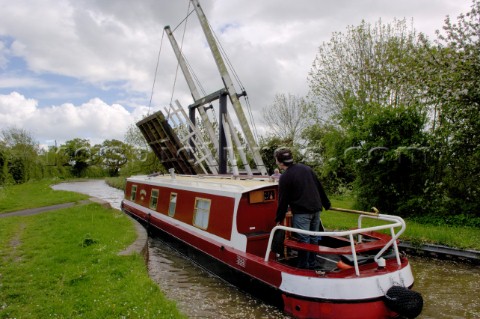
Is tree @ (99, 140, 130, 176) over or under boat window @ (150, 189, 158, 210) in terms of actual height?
over

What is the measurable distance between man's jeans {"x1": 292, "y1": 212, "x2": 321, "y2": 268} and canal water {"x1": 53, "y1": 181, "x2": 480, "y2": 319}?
2.87 feet

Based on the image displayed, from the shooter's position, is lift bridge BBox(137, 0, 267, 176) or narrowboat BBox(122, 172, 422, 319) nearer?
narrowboat BBox(122, 172, 422, 319)

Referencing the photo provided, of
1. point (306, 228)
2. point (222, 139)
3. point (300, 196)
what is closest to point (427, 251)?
point (306, 228)

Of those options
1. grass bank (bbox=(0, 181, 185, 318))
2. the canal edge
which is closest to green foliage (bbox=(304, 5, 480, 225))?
the canal edge

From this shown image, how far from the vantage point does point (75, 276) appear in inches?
216

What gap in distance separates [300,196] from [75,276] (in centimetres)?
368

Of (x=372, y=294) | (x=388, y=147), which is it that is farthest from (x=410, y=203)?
(x=372, y=294)

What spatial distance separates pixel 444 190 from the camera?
35.5 feet

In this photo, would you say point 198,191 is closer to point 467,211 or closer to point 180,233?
point 180,233

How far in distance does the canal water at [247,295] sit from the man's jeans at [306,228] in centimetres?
87

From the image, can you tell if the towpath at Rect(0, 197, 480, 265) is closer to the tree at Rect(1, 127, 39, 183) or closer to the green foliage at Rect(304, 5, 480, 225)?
the green foliage at Rect(304, 5, 480, 225)

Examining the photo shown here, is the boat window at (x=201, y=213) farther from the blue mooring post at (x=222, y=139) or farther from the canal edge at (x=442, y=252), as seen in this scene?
the canal edge at (x=442, y=252)

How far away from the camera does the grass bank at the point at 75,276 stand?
4.39 meters

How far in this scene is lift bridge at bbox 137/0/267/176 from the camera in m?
10.5
